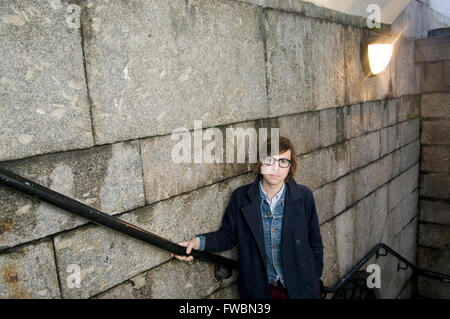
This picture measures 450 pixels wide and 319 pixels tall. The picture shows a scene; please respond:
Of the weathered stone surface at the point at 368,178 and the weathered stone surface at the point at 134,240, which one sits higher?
the weathered stone surface at the point at 134,240

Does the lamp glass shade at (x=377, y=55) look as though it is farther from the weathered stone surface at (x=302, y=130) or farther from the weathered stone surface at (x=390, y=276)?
the weathered stone surface at (x=390, y=276)

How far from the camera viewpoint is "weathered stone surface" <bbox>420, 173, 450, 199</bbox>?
21.4 feet

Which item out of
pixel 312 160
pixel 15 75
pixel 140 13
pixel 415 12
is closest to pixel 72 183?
pixel 15 75

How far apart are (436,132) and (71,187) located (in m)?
6.59

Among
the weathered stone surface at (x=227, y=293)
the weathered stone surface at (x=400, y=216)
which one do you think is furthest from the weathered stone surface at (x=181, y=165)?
the weathered stone surface at (x=400, y=216)

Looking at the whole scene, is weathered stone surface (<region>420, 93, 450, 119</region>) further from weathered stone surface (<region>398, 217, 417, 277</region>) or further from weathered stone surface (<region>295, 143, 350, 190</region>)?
weathered stone surface (<region>295, 143, 350, 190</region>)

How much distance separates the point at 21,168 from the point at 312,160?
8.90 feet

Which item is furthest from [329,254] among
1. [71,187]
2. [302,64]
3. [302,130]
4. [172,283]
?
[71,187]

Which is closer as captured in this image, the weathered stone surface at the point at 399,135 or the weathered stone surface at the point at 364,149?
the weathered stone surface at the point at 364,149

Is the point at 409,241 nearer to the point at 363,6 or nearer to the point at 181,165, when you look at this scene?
the point at 363,6

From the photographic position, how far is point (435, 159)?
21.6 ft

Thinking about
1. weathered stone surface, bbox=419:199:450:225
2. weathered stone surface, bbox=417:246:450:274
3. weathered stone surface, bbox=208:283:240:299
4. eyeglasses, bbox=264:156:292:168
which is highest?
eyeglasses, bbox=264:156:292:168

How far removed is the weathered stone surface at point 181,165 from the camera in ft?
6.93

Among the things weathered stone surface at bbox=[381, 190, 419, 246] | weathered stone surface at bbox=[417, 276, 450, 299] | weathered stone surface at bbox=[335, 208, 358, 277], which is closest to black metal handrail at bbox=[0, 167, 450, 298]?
weathered stone surface at bbox=[335, 208, 358, 277]
